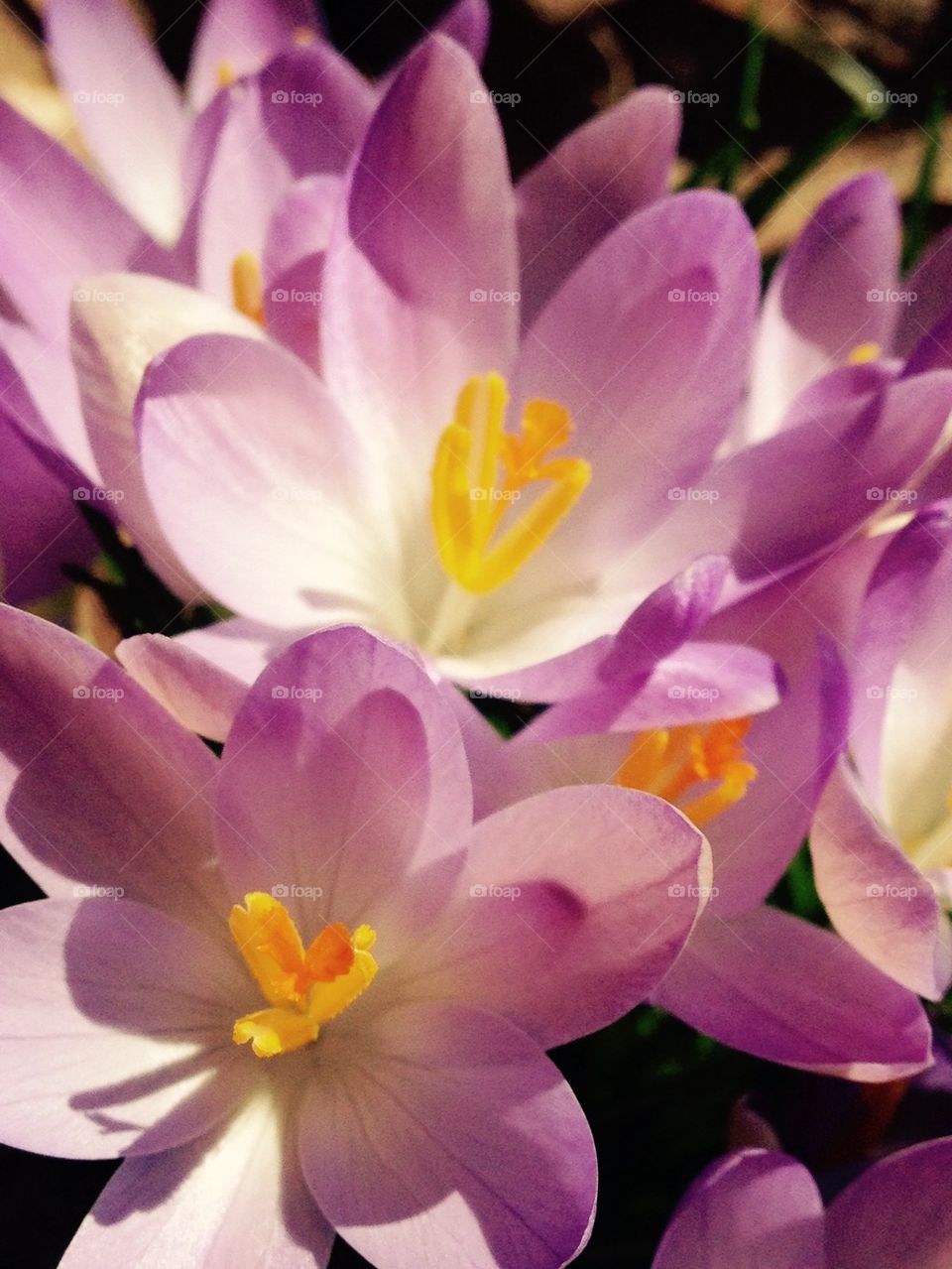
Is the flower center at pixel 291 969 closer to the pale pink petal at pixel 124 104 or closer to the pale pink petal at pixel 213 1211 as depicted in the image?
the pale pink petal at pixel 213 1211

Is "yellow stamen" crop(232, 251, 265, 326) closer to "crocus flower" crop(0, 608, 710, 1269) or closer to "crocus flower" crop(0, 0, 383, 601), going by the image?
"crocus flower" crop(0, 0, 383, 601)

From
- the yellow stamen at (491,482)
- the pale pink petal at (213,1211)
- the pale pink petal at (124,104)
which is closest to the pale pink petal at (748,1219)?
the pale pink petal at (213,1211)

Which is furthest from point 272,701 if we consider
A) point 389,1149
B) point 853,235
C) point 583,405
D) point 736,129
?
point 736,129

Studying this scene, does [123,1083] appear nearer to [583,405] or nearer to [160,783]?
[160,783]

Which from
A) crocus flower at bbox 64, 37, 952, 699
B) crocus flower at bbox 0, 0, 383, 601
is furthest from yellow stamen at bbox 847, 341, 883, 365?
crocus flower at bbox 0, 0, 383, 601

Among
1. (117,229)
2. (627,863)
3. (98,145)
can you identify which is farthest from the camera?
(98,145)

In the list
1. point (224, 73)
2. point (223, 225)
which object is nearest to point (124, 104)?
point (224, 73)
